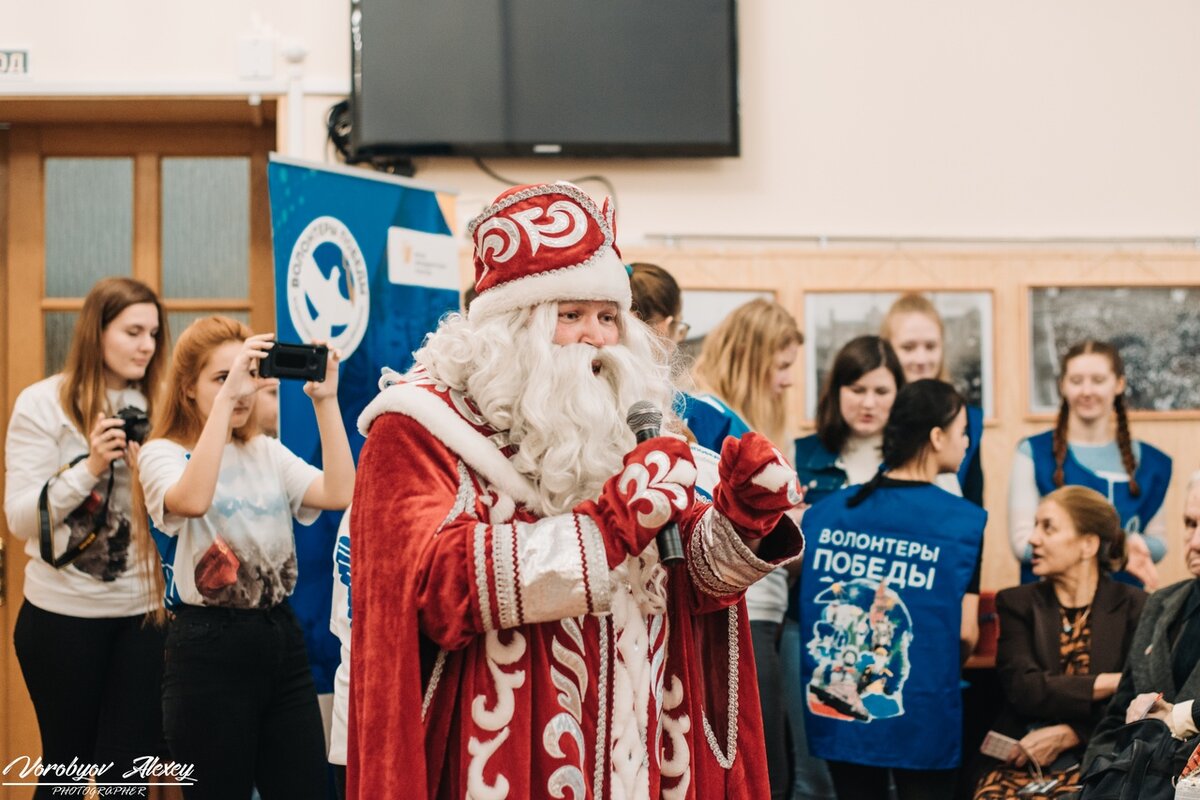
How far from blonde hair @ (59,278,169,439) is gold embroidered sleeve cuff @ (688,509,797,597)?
1992 mm

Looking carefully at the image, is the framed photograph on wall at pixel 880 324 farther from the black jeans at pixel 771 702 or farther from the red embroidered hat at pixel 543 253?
the red embroidered hat at pixel 543 253

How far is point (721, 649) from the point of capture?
2.04m

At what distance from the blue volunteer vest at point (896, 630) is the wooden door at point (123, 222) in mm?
2375

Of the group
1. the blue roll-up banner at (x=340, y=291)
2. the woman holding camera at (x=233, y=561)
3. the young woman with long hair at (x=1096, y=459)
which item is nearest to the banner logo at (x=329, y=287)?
the blue roll-up banner at (x=340, y=291)

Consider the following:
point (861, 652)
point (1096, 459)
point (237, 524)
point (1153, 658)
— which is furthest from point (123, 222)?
point (1153, 658)

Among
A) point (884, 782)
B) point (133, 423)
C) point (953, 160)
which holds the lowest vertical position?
point (884, 782)

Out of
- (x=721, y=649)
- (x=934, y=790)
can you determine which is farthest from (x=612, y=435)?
(x=934, y=790)

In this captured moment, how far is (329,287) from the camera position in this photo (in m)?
3.24

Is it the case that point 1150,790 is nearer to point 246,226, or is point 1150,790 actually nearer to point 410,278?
point 410,278

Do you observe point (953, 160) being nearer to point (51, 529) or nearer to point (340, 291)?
point (340, 291)

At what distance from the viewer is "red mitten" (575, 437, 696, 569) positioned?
171 centimetres

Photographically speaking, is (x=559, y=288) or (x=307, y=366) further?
(x=307, y=366)

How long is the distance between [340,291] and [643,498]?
5.77 feet

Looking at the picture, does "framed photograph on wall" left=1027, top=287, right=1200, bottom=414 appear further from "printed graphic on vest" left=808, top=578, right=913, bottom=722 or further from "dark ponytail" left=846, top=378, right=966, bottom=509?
"printed graphic on vest" left=808, top=578, right=913, bottom=722
